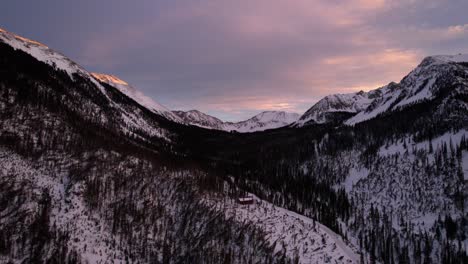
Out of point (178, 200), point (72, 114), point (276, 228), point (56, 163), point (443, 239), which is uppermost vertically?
point (72, 114)

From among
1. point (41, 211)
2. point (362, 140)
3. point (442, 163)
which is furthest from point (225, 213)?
point (362, 140)

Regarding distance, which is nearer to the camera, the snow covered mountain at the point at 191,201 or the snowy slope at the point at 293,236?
the snow covered mountain at the point at 191,201

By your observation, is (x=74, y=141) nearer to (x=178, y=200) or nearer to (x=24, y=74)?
(x=178, y=200)

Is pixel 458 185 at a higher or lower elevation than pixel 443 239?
higher

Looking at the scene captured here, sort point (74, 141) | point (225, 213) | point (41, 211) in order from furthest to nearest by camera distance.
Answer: point (74, 141)
point (225, 213)
point (41, 211)

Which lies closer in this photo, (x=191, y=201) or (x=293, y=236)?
(x=293, y=236)

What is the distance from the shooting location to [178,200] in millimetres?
85438

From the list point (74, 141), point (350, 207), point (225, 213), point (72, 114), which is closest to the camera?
point (225, 213)

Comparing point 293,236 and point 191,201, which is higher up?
point 191,201

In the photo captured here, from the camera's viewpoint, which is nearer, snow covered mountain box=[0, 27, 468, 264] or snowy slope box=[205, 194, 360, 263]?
snow covered mountain box=[0, 27, 468, 264]

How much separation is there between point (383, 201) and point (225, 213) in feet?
286

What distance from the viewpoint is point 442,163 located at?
129 m

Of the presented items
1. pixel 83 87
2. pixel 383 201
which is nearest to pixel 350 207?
pixel 383 201

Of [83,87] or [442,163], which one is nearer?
[442,163]
